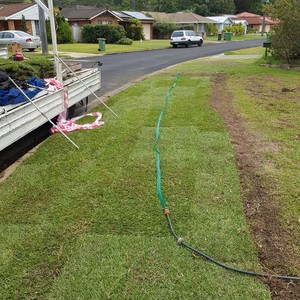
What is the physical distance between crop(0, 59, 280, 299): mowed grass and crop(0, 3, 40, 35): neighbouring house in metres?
32.7

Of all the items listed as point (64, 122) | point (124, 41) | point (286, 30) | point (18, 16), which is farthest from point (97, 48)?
point (64, 122)

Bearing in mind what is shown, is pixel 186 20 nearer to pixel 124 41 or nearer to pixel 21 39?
pixel 124 41

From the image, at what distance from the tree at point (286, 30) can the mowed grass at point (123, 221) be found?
10.00m

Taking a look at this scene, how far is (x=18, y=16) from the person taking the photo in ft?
110

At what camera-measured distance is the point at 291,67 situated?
13.8 meters

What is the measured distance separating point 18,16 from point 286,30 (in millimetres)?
28121

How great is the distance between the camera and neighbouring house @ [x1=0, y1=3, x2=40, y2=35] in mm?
33375

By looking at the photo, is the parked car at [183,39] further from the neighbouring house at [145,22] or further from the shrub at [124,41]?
the neighbouring house at [145,22]

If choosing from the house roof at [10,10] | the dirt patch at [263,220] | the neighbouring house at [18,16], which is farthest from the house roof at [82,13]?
the dirt patch at [263,220]

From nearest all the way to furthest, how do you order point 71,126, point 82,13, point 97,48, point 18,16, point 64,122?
point 71,126
point 64,122
point 97,48
point 18,16
point 82,13

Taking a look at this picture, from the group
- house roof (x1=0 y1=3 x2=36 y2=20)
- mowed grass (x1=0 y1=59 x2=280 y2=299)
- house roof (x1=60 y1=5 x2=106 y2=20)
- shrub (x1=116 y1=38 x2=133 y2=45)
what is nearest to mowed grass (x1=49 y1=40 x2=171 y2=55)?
shrub (x1=116 y1=38 x2=133 y2=45)

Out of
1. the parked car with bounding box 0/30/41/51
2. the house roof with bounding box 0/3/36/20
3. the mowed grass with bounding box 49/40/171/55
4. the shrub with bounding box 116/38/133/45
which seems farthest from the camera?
the house roof with bounding box 0/3/36/20

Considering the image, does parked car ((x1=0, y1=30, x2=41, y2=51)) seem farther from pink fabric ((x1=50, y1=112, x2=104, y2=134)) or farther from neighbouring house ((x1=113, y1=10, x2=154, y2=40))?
neighbouring house ((x1=113, y1=10, x2=154, y2=40))

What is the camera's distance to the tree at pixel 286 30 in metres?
13.2
